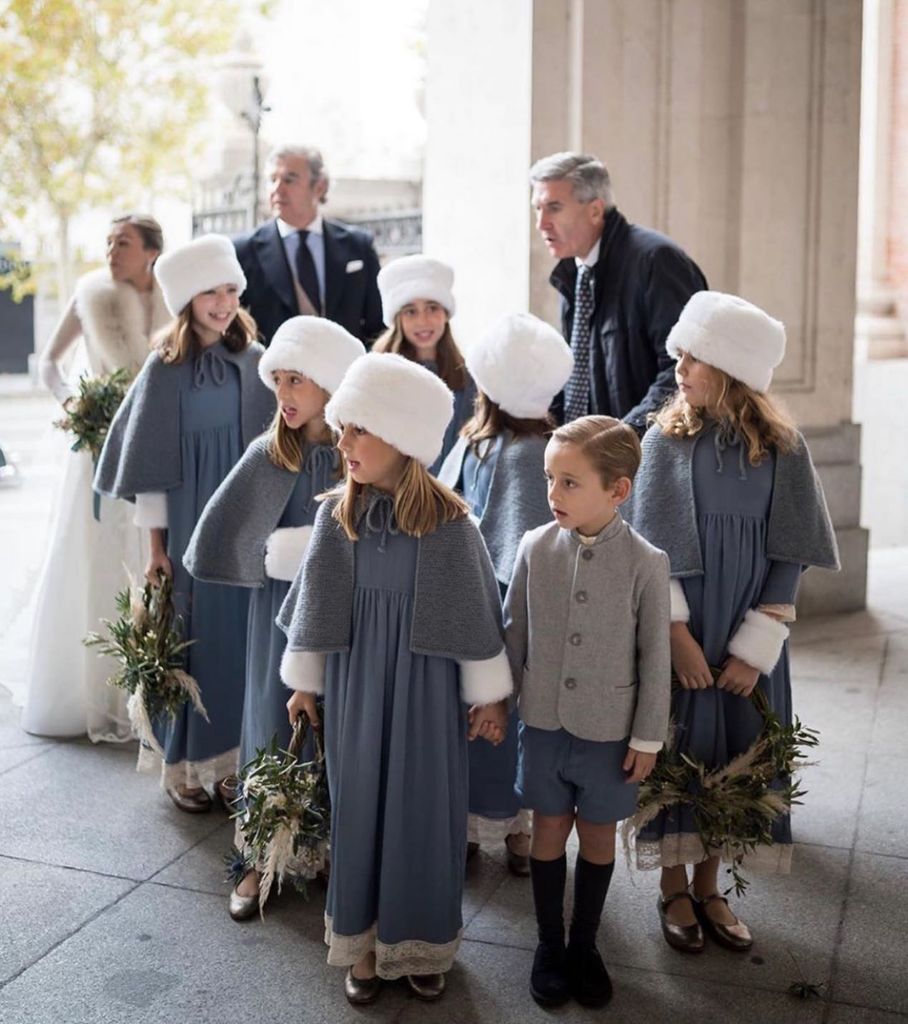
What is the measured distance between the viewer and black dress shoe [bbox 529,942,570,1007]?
10.2 ft

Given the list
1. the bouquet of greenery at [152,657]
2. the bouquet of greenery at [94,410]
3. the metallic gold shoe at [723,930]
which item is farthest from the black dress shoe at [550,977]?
the bouquet of greenery at [94,410]

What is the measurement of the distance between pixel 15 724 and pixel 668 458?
304 centimetres

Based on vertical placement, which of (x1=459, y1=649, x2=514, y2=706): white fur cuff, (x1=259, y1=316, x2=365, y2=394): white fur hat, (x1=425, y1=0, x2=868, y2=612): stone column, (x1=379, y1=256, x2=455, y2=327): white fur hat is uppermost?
(x1=425, y1=0, x2=868, y2=612): stone column

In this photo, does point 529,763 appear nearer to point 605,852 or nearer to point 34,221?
point 605,852

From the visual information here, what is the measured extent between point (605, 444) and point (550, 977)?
3.99 feet

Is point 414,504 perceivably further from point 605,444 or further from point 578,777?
point 578,777

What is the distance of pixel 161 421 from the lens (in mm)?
4160

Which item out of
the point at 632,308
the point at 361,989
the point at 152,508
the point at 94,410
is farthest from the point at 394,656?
the point at 94,410

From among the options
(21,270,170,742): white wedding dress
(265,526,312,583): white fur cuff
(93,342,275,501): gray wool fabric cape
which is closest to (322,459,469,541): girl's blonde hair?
(265,526,312,583): white fur cuff

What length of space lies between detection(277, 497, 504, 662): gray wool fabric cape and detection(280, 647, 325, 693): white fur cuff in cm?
6

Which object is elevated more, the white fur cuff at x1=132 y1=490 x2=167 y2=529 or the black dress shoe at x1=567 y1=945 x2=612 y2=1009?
the white fur cuff at x1=132 y1=490 x2=167 y2=529

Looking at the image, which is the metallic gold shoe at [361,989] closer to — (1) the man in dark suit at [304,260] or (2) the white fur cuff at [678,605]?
(2) the white fur cuff at [678,605]

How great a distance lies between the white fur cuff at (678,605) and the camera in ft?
10.9

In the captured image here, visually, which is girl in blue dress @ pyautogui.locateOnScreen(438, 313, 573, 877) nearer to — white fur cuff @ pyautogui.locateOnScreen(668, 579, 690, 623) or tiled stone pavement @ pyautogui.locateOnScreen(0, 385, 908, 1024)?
white fur cuff @ pyautogui.locateOnScreen(668, 579, 690, 623)
